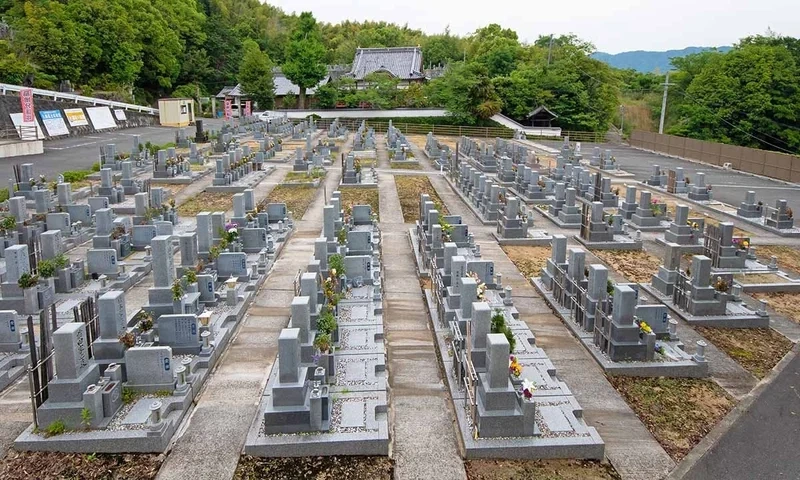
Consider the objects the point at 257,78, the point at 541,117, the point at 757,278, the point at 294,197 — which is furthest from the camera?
the point at 257,78

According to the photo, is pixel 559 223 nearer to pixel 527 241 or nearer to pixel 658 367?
pixel 527 241

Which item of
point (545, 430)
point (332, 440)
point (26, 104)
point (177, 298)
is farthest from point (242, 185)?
point (545, 430)

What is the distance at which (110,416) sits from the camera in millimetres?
9656

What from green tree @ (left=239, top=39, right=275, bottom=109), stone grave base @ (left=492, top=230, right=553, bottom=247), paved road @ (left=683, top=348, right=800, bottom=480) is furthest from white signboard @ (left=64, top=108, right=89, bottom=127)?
paved road @ (left=683, top=348, right=800, bottom=480)

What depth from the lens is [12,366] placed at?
37.3 feet

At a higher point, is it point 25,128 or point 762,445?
point 25,128

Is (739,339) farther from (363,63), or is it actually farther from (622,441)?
(363,63)

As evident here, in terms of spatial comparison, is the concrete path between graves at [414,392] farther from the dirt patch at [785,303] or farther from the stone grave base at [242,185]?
the stone grave base at [242,185]

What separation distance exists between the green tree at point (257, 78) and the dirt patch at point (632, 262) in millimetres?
62728

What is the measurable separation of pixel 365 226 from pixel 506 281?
20.3 ft

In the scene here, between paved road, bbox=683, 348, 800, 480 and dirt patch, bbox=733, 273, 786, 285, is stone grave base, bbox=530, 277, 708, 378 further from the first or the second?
dirt patch, bbox=733, 273, 786, 285

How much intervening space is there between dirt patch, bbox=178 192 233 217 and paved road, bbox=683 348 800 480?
69.5 ft

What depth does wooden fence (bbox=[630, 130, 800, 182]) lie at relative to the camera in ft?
124

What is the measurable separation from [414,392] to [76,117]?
170 feet
